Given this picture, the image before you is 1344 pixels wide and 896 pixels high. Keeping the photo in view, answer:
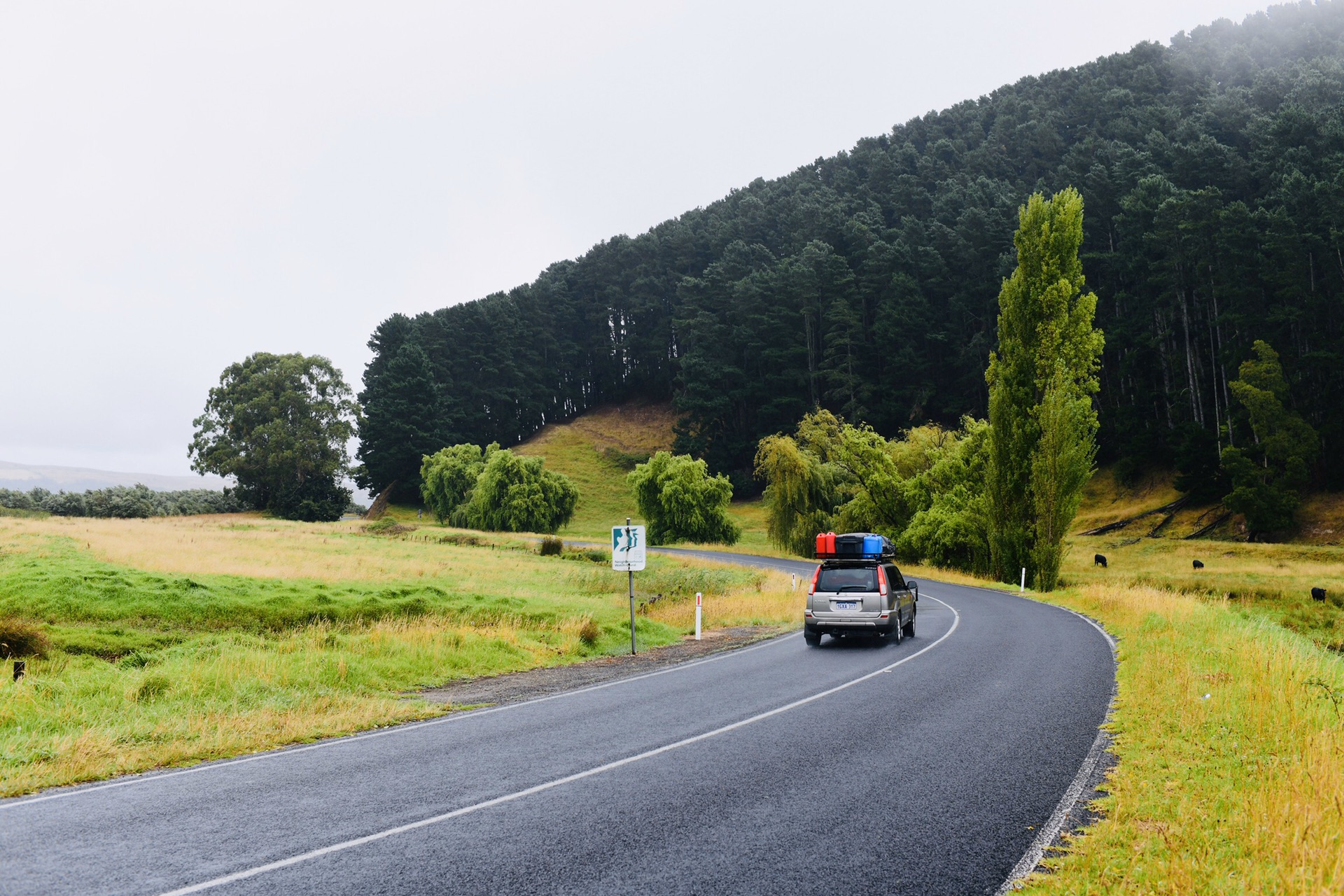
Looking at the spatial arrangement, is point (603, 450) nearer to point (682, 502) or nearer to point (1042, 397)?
point (682, 502)

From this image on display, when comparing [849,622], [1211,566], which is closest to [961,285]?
[1211,566]

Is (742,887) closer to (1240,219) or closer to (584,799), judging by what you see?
(584,799)

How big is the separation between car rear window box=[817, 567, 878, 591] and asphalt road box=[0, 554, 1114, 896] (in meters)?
5.98

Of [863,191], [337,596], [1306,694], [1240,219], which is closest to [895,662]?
[1306,694]

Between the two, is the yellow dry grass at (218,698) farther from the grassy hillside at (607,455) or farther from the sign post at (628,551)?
the grassy hillside at (607,455)

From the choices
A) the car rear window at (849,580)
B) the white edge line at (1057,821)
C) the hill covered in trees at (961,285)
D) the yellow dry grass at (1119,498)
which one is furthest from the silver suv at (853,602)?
the hill covered in trees at (961,285)

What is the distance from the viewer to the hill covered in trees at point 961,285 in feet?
210

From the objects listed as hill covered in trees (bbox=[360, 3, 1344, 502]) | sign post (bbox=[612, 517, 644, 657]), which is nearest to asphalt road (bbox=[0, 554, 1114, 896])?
sign post (bbox=[612, 517, 644, 657])

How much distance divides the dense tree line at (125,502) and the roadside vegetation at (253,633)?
150 ft

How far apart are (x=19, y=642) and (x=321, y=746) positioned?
832 cm

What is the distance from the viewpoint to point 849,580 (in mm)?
18797

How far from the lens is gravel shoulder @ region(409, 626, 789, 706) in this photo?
1367 centimetres

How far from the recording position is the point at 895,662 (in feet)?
52.2

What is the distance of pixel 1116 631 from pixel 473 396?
10220 cm
